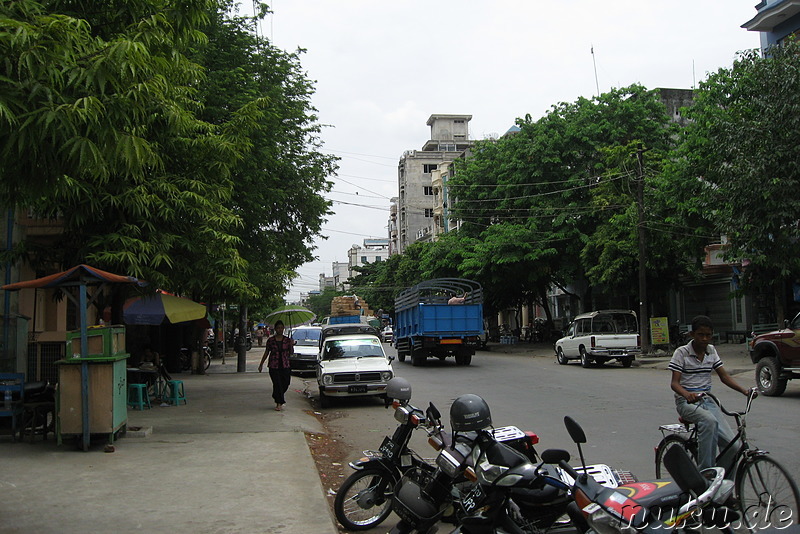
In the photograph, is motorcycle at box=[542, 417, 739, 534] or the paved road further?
the paved road

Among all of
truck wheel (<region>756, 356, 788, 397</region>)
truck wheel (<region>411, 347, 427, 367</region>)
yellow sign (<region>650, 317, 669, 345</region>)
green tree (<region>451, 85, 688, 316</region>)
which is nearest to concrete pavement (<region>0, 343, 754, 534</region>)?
truck wheel (<region>756, 356, 788, 397</region>)

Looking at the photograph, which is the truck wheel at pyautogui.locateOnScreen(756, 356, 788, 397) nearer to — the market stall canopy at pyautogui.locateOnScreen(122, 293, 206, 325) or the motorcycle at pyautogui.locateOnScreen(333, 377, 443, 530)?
the motorcycle at pyautogui.locateOnScreen(333, 377, 443, 530)

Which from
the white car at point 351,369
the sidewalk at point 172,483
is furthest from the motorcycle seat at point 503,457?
the white car at point 351,369

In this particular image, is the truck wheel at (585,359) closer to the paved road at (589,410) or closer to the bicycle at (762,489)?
the paved road at (589,410)

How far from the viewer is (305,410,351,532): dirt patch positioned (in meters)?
8.19

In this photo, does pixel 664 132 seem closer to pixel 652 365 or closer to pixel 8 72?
pixel 652 365

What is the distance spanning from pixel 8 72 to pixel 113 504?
406 centimetres

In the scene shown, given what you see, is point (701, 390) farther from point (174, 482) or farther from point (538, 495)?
point (174, 482)

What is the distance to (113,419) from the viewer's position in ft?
31.5

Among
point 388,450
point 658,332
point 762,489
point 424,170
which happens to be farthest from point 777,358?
point 424,170

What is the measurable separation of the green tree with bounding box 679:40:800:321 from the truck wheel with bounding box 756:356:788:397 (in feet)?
22.4

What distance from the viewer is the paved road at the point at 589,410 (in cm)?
946

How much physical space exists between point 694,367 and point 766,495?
1.48 m

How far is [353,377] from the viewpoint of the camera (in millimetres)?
15352
